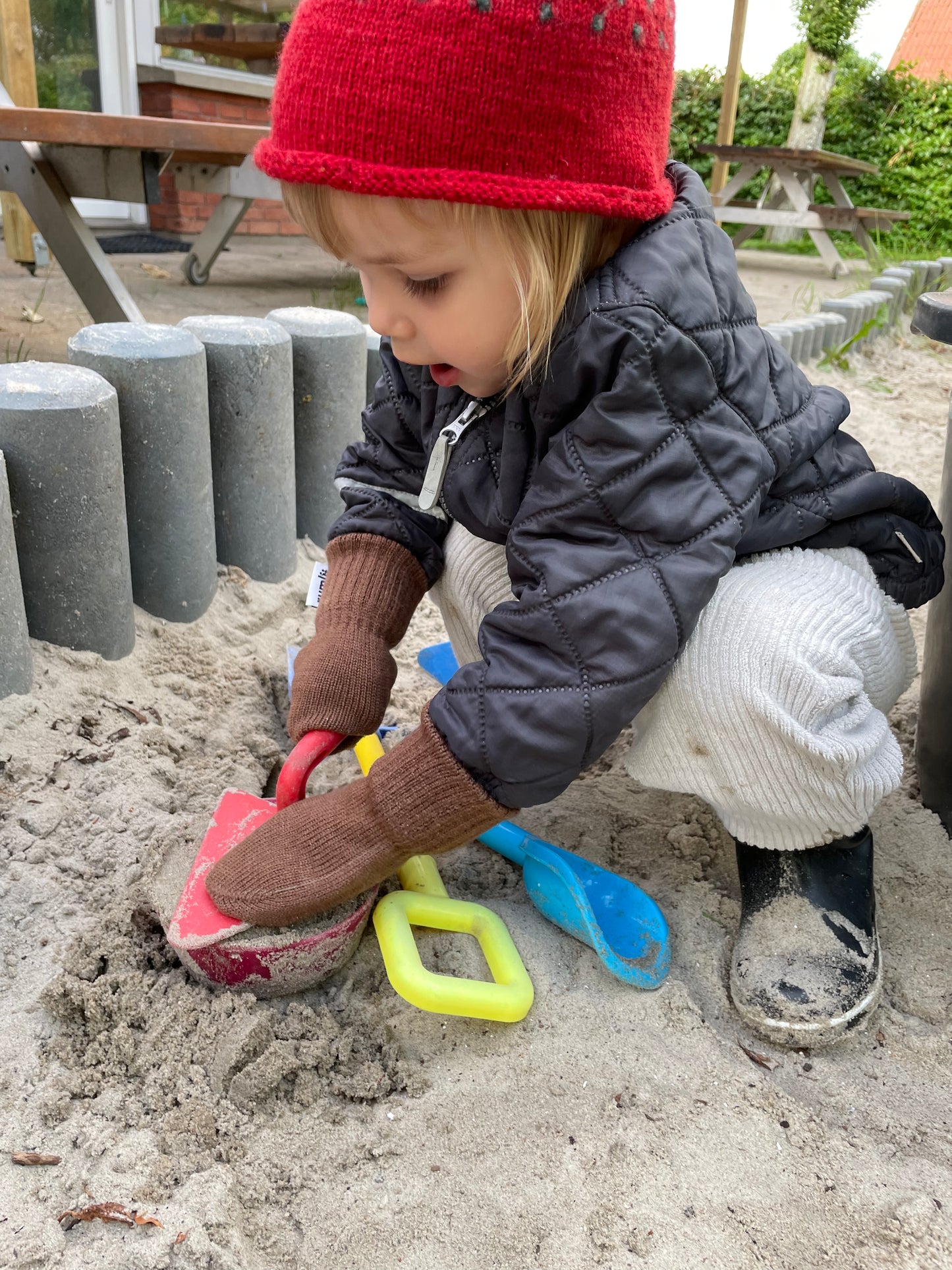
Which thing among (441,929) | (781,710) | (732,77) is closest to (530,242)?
(781,710)

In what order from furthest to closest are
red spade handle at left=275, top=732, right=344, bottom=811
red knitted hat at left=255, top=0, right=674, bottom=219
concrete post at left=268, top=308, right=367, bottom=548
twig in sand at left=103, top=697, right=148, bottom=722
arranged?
concrete post at left=268, top=308, right=367, bottom=548, twig in sand at left=103, top=697, right=148, bottom=722, red spade handle at left=275, top=732, right=344, bottom=811, red knitted hat at left=255, top=0, right=674, bottom=219

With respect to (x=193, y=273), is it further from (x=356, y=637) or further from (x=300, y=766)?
(x=300, y=766)

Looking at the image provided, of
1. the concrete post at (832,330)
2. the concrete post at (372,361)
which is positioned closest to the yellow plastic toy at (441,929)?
the concrete post at (372,361)

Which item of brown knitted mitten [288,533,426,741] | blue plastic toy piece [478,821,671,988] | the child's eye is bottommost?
blue plastic toy piece [478,821,671,988]

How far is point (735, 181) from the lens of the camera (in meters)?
6.96

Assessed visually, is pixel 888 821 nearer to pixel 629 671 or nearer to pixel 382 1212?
pixel 629 671

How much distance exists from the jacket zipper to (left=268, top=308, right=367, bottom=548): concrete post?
79 cm

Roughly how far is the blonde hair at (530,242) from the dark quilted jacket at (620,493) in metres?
0.02

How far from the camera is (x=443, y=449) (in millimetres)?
1097

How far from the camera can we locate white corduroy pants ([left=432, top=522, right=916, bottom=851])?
3.24 feet

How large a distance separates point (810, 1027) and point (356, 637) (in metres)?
0.63

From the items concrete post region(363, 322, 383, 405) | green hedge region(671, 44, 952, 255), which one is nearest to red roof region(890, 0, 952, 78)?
green hedge region(671, 44, 952, 255)

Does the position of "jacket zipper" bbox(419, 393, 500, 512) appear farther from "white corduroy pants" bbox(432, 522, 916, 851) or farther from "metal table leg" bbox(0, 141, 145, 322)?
"metal table leg" bbox(0, 141, 145, 322)

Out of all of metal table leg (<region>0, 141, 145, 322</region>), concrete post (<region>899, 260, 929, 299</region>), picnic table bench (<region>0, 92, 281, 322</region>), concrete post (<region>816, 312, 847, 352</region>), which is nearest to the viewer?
picnic table bench (<region>0, 92, 281, 322</region>)
